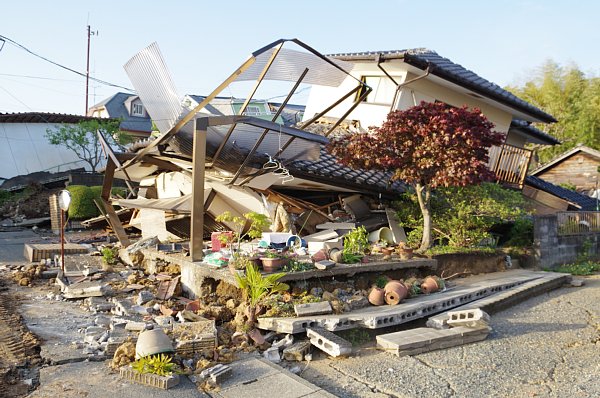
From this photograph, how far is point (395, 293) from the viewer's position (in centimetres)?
739

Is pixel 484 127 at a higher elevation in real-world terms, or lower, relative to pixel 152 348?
higher

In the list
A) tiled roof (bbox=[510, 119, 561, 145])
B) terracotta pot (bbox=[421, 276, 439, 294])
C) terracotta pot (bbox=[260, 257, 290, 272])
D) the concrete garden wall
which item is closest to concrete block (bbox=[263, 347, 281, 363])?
terracotta pot (bbox=[260, 257, 290, 272])

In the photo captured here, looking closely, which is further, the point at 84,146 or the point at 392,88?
the point at 84,146

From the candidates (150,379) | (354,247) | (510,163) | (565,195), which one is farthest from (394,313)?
(565,195)

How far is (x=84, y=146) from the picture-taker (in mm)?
25984

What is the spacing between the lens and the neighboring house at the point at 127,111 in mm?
A: 32812

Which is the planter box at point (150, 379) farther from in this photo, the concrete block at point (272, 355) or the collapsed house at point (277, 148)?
the collapsed house at point (277, 148)

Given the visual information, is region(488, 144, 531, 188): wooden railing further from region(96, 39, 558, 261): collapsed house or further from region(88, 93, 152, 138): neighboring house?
region(88, 93, 152, 138): neighboring house

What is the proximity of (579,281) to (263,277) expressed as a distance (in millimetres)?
7224

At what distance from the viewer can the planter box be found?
4738mm

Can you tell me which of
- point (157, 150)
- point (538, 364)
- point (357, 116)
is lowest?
point (538, 364)

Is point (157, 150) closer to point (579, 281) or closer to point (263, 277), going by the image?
point (263, 277)

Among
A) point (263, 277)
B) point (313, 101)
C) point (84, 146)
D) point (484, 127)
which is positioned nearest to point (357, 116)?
point (313, 101)

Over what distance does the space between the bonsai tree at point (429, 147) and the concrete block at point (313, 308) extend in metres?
3.83
